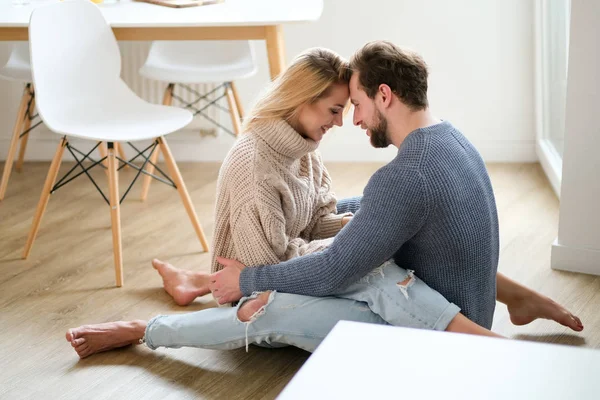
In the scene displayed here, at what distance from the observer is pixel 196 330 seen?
87.0 inches

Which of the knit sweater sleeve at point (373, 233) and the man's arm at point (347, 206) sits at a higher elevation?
the knit sweater sleeve at point (373, 233)

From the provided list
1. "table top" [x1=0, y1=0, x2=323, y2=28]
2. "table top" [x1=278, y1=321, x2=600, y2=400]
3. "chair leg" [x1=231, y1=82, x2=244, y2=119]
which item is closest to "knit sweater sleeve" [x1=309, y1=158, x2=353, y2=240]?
"table top" [x1=0, y1=0, x2=323, y2=28]

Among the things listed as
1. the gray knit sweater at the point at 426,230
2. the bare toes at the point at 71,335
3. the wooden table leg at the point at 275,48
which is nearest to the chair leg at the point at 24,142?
the wooden table leg at the point at 275,48

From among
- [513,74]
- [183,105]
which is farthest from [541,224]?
[183,105]

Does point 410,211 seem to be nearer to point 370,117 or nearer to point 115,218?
point 370,117

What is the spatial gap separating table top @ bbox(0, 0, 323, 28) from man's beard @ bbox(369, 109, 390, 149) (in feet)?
3.01

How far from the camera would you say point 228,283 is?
2254 millimetres

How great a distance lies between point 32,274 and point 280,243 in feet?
3.59

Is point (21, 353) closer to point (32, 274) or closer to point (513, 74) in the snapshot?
point (32, 274)

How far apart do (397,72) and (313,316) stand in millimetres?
620

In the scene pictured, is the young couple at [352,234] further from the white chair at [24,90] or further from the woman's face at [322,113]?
the white chair at [24,90]

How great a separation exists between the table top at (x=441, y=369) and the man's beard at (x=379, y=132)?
1.05 meters

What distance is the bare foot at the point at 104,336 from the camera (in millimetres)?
2324

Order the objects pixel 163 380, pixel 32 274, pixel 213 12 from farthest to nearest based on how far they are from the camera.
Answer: pixel 213 12, pixel 32 274, pixel 163 380
